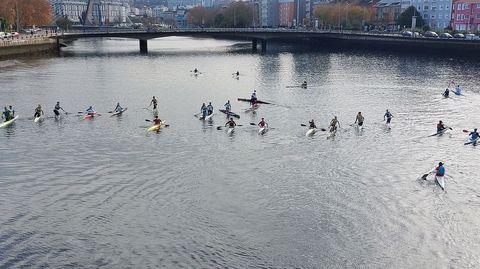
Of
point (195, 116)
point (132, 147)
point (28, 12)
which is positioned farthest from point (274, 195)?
point (28, 12)

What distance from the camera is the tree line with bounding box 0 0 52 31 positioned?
121m

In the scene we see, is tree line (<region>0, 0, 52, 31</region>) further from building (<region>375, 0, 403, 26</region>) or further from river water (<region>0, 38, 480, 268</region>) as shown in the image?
building (<region>375, 0, 403, 26</region>)

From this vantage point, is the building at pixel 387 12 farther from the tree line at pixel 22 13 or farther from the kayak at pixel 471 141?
the kayak at pixel 471 141

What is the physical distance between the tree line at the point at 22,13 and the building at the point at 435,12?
116341 mm

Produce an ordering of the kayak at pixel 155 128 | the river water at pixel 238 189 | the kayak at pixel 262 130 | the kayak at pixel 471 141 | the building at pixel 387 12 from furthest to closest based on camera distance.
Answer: the building at pixel 387 12 → the kayak at pixel 155 128 → the kayak at pixel 262 130 → the kayak at pixel 471 141 → the river water at pixel 238 189

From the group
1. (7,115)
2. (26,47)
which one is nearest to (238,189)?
(7,115)

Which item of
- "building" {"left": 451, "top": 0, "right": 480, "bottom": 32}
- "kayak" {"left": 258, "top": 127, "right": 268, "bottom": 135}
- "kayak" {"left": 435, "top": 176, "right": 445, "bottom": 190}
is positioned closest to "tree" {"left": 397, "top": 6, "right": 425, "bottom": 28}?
"building" {"left": 451, "top": 0, "right": 480, "bottom": 32}

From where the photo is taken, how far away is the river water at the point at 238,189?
20500mm

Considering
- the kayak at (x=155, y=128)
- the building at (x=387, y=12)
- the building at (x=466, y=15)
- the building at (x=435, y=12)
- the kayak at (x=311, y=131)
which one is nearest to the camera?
the kayak at (x=311, y=131)

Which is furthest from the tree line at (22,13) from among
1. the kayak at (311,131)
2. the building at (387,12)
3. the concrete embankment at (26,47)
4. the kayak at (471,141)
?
the kayak at (471,141)

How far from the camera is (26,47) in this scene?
97.8 m

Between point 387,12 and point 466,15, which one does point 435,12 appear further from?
point 387,12

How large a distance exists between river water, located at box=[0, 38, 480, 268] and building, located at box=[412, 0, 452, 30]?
103146 mm

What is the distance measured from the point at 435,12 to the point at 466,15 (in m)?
20.5
